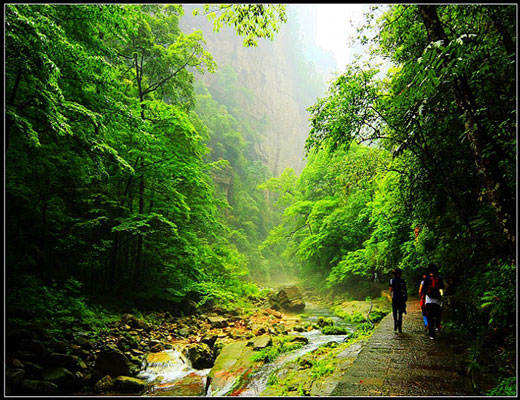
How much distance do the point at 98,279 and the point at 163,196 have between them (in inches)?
158

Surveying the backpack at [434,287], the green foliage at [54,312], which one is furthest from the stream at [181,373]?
the backpack at [434,287]

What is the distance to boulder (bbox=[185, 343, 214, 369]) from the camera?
23.7 ft

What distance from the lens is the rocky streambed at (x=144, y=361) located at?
201 inches

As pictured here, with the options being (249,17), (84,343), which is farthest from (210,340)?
(249,17)

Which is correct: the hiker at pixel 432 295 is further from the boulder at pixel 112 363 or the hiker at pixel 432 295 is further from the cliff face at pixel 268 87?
the cliff face at pixel 268 87

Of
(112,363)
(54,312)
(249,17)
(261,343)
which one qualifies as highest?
(249,17)

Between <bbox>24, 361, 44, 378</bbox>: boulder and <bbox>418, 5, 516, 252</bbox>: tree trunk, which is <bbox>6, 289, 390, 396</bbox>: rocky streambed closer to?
<bbox>24, 361, 44, 378</bbox>: boulder

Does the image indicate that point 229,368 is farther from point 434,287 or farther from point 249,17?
point 249,17

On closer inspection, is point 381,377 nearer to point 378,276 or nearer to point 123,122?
point 123,122

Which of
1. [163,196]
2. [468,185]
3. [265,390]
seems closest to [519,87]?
[468,185]

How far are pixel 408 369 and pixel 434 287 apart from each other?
7.04 ft

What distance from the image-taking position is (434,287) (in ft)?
17.0

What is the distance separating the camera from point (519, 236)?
2559 mm

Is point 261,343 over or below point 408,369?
below
